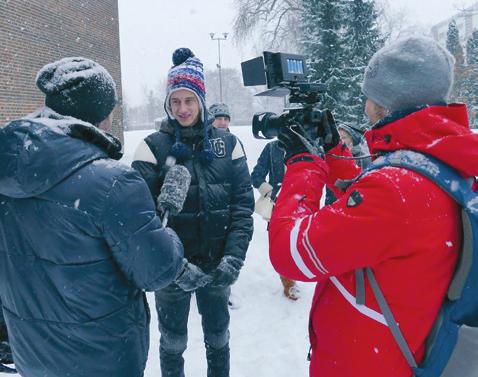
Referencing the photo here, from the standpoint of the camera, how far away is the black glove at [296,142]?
Result: 141cm

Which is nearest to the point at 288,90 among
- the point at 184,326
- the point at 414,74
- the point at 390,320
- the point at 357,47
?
the point at 414,74

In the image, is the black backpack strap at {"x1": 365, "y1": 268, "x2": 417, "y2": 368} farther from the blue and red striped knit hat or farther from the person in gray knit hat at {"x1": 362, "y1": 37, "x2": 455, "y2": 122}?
the blue and red striped knit hat

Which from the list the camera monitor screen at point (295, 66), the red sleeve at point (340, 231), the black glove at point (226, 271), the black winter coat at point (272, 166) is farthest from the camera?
the black winter coat at point (272, 166)

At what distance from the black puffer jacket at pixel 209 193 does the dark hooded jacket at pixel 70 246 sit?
2.42 ft

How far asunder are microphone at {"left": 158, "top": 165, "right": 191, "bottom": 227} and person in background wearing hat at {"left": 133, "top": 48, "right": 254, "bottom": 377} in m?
0.14

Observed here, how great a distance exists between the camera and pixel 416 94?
1181 millimetres

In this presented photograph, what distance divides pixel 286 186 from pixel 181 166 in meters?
0.84

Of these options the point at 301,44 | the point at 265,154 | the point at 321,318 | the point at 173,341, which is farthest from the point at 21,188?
the point at 301,44

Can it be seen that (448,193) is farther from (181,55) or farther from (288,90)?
(181,55)

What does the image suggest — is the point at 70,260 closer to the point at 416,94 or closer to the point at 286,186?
the point at 286,186

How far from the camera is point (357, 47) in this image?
45.4 ft

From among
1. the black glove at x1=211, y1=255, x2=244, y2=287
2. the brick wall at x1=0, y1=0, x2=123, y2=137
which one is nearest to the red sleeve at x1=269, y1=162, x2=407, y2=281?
the black glove at x1=211, y1=255, x2=244, y2=287

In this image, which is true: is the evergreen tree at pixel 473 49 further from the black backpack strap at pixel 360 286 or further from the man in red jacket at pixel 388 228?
the black backpack strap at pixel 360 286

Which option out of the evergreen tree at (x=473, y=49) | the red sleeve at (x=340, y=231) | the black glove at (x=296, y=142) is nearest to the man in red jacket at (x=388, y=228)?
the red sleeve at (x=340, y=231)
